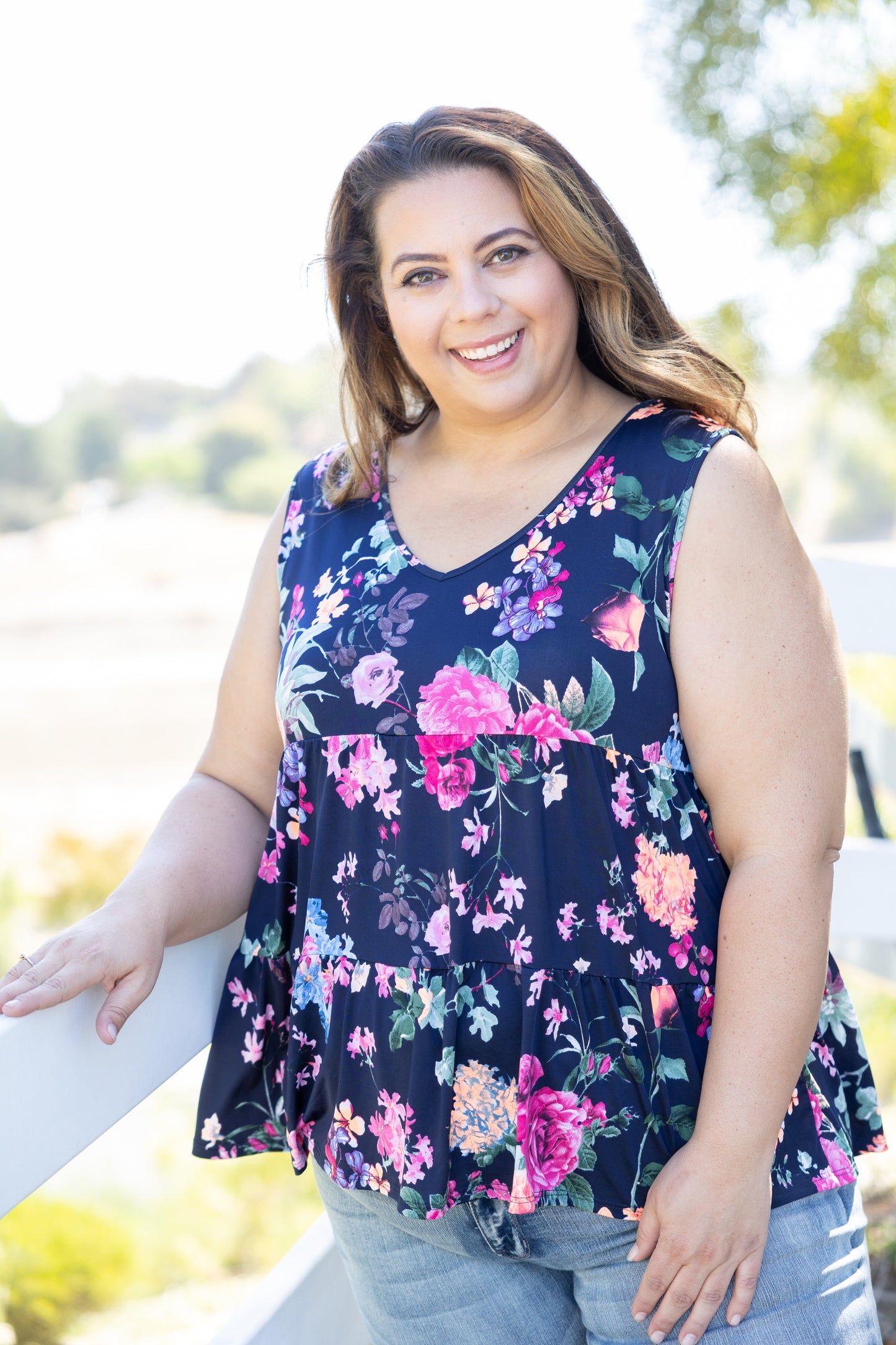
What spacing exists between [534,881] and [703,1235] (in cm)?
36

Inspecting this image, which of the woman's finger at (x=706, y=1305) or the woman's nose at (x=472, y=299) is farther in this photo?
the woman's nose at (x=472, y=299)

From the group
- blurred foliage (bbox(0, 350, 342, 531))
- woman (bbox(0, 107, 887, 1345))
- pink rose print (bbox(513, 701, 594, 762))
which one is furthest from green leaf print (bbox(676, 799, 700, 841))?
blurred foliage (bbox(0, 350, 342, 531))

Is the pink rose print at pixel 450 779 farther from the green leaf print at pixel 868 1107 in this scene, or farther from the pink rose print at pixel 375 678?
the green leaf print at pixel 868 1107

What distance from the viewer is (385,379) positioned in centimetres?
158

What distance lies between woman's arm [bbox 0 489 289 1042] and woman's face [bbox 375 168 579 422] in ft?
1.04

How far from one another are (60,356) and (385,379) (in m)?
29.4

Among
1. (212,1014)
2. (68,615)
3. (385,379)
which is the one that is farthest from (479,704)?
(68,615)

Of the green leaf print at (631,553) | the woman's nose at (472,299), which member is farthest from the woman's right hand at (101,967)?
the woman's nose at (472,299)

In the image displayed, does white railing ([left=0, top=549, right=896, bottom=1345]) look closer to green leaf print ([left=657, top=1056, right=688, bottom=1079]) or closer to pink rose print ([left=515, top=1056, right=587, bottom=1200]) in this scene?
pink rose print ([left=515, top=1056, right=587, bottom=1200])

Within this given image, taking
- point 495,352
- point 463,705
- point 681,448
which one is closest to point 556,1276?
point 463,705

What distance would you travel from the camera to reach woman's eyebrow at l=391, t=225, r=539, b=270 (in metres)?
1.28

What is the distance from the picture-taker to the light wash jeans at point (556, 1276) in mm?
1097

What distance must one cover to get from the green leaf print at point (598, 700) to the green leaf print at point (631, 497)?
164 mm

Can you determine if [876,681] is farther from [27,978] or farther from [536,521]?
[27,978]
